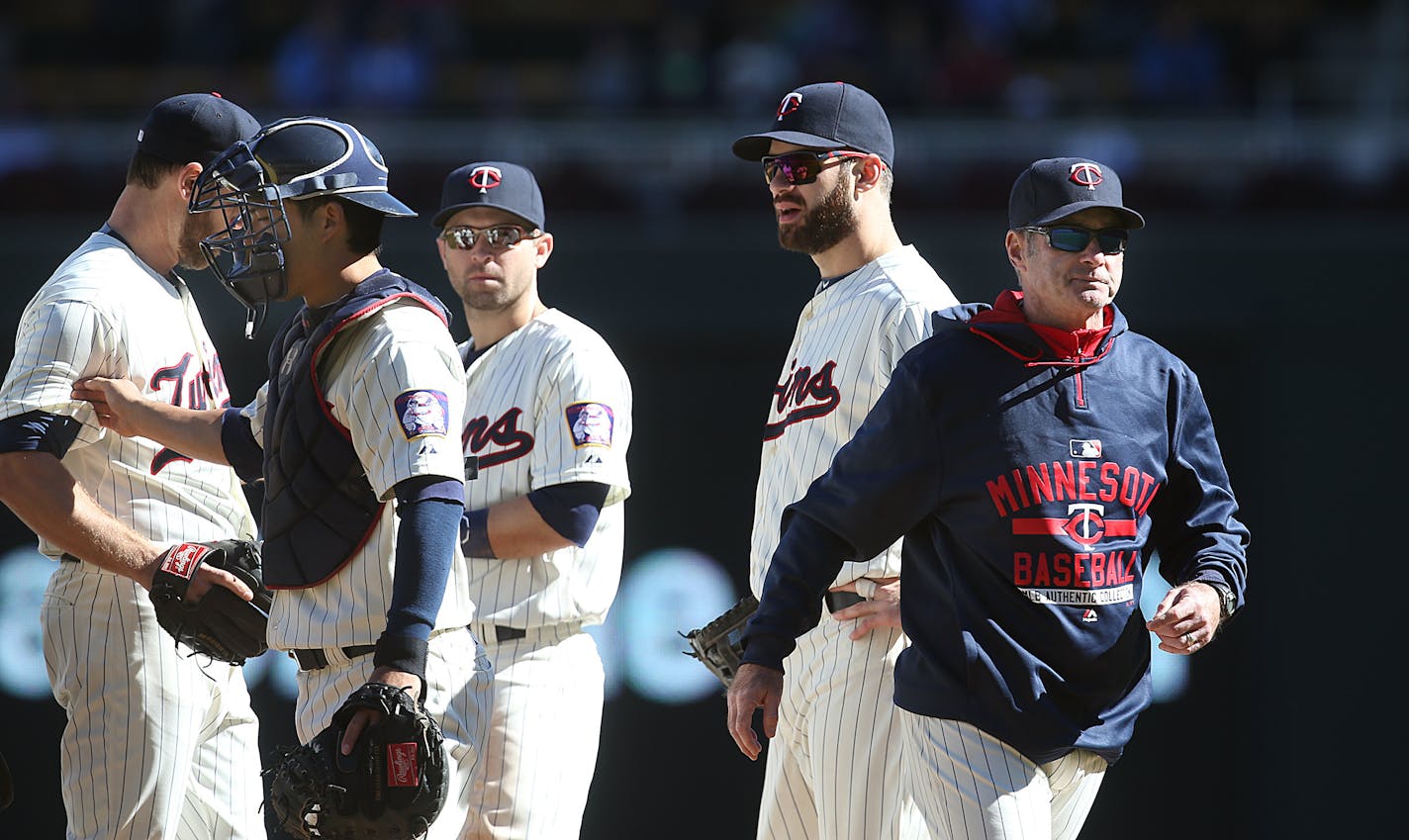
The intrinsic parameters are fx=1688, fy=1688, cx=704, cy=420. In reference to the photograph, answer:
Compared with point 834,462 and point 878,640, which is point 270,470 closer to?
point 834,462

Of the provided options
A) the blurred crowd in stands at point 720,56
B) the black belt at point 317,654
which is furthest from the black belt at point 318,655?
the blurred crowd in stands at point 720,56

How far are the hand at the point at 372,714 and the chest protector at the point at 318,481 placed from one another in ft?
1.12

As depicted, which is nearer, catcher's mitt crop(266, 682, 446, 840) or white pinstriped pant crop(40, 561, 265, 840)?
catcher's mitt crop(266, 682, 446, 840)

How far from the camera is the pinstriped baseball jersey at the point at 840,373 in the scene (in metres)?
3.71

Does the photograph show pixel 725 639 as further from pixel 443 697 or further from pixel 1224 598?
pixel 1224 598

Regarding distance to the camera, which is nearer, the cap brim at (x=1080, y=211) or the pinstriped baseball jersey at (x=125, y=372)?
the cap brim at (x=1080, y=211)

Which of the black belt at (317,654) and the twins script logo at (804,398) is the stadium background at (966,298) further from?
the black belt at (317,654)

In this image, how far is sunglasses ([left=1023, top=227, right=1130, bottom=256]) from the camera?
321cm

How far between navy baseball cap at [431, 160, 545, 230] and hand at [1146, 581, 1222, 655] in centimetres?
216

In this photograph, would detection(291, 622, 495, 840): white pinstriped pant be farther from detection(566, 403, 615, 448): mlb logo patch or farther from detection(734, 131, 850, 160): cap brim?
detection(734, 131, 850, 160): cap brim

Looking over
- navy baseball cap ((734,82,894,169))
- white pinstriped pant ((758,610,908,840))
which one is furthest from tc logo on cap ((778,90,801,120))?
white pinstriped pant ((758,610,908,840))

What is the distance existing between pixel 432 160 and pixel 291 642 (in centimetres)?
578

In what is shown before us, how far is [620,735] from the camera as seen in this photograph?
7113 millimetres

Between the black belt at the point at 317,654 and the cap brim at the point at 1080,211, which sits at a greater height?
the cap brim at the point at 1080,211
